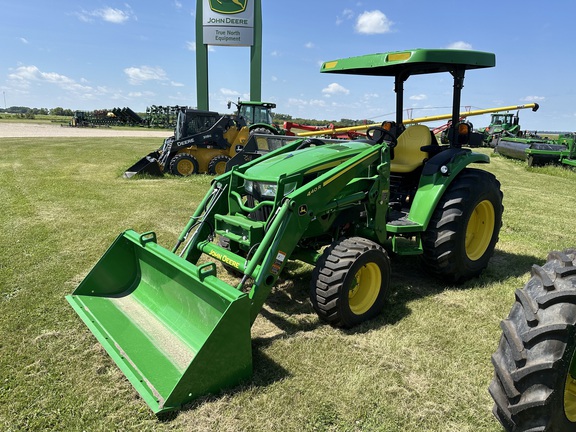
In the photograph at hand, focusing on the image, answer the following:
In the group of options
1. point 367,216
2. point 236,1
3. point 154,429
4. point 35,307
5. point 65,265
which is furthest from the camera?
point 236,1

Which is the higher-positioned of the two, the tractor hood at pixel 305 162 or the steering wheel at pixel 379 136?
the steering wheel at pixel 379 136

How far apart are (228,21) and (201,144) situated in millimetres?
14312

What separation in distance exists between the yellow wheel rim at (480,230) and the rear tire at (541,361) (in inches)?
108

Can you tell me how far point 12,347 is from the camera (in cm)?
328

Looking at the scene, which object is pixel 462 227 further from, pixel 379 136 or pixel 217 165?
pixel 217 165

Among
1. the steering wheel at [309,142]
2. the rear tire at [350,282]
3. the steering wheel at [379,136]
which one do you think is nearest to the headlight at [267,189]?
the rear tire at [350,282]

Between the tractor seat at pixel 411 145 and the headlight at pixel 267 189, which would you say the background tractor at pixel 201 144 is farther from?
the headlight at pixel 267 189

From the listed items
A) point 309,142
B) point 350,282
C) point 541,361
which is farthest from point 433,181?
point 541,361

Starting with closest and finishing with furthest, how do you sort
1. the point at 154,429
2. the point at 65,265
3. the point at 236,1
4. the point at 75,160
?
the point at 154,429 → the point at 65,265 → the point at 75,160 → the point at 236,1

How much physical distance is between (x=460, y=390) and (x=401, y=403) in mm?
467

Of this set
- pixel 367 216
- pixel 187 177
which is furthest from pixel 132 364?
pixel 187 177

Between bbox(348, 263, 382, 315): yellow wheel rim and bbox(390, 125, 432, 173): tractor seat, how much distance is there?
5.56ft

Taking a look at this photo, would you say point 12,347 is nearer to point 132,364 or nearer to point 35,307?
point 35,307

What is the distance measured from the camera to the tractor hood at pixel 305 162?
384cm
